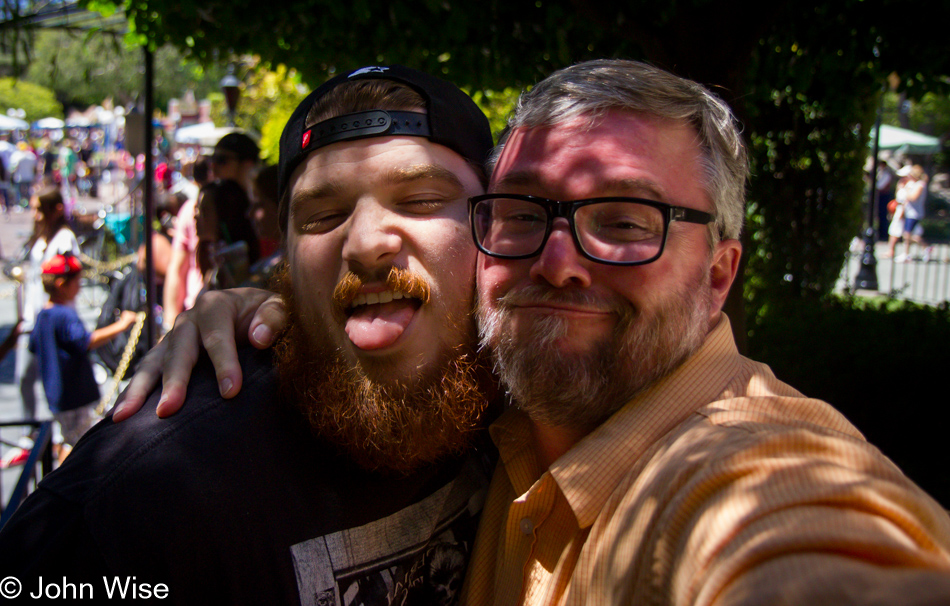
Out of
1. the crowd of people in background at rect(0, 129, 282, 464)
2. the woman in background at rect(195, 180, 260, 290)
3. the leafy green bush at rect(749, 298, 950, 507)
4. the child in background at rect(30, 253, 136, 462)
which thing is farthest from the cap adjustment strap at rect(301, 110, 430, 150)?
the child in background at rect(30, 253, 136, 462)

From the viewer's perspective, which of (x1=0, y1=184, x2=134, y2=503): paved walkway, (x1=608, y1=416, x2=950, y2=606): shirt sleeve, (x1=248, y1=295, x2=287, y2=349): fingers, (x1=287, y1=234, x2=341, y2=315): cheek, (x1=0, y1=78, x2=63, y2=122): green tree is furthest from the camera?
(x1=0, y1=78, x2=63, y2=122): green tree

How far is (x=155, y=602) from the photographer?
1350mm

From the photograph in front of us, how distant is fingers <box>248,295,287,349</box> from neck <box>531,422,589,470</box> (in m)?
0.70

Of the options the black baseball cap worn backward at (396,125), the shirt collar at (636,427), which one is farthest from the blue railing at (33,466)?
the shirt collar at (636,427)

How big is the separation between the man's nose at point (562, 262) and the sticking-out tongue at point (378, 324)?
0.34 metres

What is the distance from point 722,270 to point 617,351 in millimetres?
420

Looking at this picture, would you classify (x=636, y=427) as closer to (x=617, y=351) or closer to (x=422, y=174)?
(x=617, y=351)

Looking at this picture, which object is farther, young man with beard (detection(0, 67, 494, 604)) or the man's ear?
the man's ear

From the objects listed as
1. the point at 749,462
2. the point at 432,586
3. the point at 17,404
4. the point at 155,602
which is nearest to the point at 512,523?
the point at 432,586

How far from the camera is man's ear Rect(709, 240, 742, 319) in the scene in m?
1.72

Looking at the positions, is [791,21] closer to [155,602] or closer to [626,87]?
[626,87]

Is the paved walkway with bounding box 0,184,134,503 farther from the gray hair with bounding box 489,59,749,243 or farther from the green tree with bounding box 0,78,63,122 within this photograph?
the green tree with bounding box 0,78,63,122

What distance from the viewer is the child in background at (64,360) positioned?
17.1 feet

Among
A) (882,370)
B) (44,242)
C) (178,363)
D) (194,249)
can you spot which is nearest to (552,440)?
(178,363)
